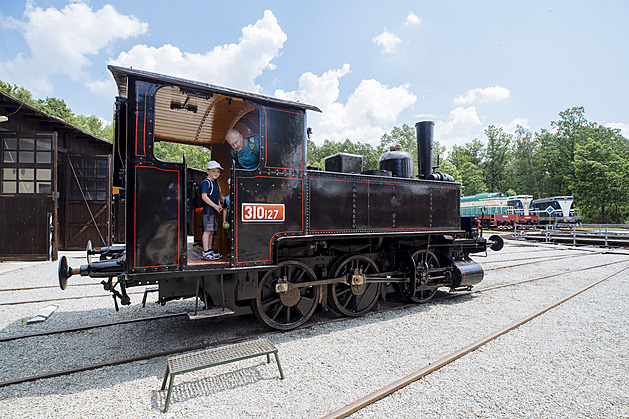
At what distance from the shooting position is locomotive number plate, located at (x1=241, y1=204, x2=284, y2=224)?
165 inches

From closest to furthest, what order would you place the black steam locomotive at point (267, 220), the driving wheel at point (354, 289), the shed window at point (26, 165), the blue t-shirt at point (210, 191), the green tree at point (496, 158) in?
1. the black steam locomotive at point (267, 220)
2. the blue t-shirt at point (210, 191)
3. the driving wheel at point (354, 289)
4. the shed window at point (26, 165)
5. the green tree at point (496, 158)

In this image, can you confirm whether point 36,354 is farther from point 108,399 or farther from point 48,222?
point 48,222

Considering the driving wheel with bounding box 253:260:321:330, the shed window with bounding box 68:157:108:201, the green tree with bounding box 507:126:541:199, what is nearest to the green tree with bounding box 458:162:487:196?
the green tree with bounding box 507:126:541:199

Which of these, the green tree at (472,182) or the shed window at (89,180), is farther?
the green tree at (472,182)

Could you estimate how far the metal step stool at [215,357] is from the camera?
10.1 ft

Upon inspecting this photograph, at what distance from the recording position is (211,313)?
4090 millimetres

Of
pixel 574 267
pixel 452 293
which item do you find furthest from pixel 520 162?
pixel 452 293

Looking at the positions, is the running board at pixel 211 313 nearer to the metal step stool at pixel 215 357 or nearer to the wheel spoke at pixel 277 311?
the metal step stool at pixel 215 357

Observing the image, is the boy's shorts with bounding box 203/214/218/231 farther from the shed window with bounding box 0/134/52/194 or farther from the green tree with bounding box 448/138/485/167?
the green tree with bounding box 448/138/485/167

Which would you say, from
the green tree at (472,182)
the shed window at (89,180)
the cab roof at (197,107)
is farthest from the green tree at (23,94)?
the green tree at (472,182)

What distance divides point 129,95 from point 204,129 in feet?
6.39

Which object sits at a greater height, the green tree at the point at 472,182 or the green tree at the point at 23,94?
the green tree at the point at 23,94

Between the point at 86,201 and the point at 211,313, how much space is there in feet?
40.2

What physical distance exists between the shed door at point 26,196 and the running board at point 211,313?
9.53 m
